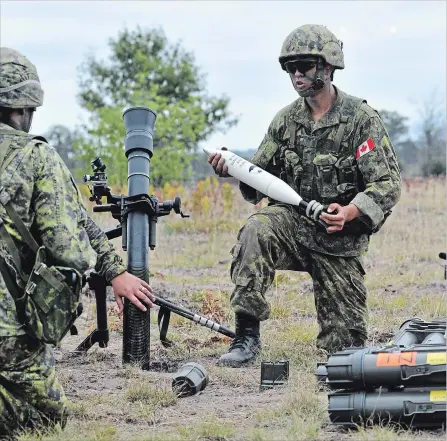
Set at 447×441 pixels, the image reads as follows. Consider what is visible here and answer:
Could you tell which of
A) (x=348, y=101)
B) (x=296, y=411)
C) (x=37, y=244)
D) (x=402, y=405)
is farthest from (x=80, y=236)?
(x=348, y=101)

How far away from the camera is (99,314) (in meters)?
6.52

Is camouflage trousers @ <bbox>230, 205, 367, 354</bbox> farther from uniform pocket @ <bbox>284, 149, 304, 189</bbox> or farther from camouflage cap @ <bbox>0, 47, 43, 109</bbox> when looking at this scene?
camouflage cap @ <bbox>0, 47, 43, 109</bbox>

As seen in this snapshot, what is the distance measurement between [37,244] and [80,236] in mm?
217

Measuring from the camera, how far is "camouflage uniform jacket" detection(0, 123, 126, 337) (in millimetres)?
4457

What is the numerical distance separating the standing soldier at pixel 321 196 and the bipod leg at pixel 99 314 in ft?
2.85

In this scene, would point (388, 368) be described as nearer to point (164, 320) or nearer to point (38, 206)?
point (38, 206)

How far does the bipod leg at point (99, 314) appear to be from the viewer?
6.40 m

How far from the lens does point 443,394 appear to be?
4.40 metres

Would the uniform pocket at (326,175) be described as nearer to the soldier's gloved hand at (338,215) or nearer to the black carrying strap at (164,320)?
the soldier's gloved hand at (338,215)

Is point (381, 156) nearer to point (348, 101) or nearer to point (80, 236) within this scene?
point (348, 101)

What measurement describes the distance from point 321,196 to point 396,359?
89.5 inches

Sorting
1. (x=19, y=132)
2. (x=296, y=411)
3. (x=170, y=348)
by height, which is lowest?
(x=296, y=411)

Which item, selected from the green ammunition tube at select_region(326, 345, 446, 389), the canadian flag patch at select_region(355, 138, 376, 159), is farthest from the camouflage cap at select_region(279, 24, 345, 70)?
the green ammunition tube at select_region(326, 345, 446, 389)

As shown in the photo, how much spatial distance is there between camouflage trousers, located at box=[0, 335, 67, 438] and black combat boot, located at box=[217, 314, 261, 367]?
1.78m
